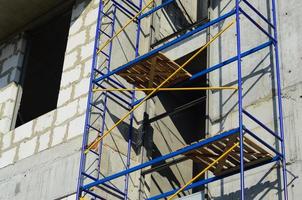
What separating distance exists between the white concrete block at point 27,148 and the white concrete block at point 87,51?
1.66 m

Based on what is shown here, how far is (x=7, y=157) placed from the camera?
1246 centimetres

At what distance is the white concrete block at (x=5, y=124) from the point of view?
13.0 metres

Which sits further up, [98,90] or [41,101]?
[41,101]

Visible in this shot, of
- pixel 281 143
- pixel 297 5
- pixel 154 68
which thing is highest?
pixel 297 5

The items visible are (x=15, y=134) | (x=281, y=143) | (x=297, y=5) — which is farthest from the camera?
(x=15, y=134)

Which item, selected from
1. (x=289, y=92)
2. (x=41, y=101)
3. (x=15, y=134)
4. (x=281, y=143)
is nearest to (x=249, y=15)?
(x=289, y=92)

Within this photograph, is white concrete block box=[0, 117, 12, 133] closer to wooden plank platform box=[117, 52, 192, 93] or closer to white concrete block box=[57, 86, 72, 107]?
white concrete block box=[57, 86, 72, 107]

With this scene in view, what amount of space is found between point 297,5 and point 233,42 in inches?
47.8

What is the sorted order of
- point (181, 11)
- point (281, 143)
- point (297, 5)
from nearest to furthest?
point (281, 143)
point (297, 5)
point (181, 11)

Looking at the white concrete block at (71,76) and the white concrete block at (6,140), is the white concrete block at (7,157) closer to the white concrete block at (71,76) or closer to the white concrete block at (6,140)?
the white concrete block at (6,140)

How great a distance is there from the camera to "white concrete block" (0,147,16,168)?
1234cm

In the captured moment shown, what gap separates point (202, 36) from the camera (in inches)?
472

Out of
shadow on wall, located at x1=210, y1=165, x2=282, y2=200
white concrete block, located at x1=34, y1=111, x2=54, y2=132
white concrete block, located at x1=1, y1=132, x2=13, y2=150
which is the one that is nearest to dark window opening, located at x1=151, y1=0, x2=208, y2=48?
white concrete block, located at x1=34, y1=111, x2=54, y2=132

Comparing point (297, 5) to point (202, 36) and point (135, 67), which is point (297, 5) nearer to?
point (202, 36)
